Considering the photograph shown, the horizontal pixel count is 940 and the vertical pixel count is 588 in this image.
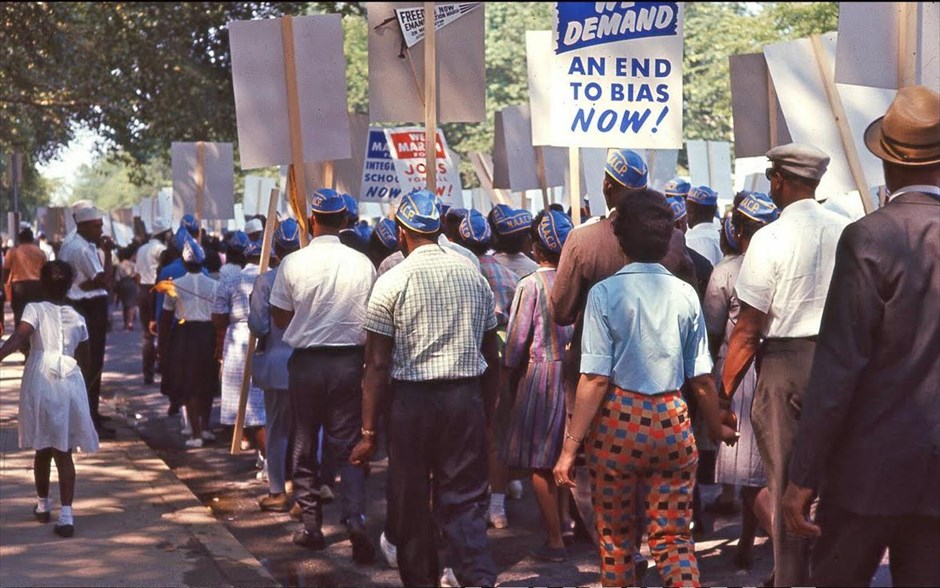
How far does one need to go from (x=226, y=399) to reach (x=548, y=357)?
4.30 m

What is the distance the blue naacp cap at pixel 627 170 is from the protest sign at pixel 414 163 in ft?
23.3

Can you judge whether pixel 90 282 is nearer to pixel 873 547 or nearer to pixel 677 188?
pixel 677 188

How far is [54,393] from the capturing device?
8.80m

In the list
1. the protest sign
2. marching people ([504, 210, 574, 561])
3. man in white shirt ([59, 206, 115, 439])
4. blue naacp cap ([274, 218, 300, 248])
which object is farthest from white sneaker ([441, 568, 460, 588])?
the protest sign

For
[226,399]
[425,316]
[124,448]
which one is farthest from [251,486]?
[425,316]

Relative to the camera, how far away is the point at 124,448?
1236 cm

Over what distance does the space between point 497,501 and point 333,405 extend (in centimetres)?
157

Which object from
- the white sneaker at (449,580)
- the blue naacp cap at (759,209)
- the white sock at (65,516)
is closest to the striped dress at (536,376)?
the white sneaker at (449,580)

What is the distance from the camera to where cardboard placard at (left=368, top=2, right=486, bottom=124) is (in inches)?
421

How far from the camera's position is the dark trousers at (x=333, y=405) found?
8.12 m

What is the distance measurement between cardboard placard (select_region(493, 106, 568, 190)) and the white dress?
6.50m

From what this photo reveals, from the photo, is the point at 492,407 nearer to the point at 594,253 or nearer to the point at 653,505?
the point at 594,253

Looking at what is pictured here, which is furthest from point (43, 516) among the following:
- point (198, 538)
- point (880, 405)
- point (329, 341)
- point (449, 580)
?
point (880, 405)

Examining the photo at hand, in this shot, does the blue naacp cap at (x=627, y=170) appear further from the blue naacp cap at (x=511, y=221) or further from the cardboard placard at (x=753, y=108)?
the cardboard placard at (x=753, y=108)
